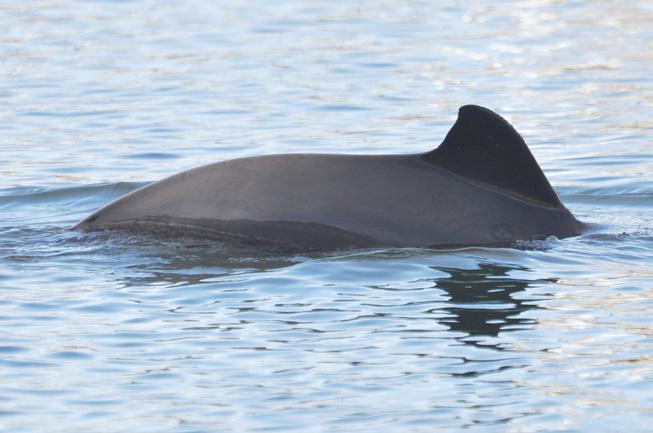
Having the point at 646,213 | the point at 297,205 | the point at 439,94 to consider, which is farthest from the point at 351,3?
the point at 297,205

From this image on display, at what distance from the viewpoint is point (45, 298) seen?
9539 millimetres

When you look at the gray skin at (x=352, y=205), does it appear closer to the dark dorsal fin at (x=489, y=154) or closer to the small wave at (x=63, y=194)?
the dark dorsal fin at (x=489, y=154)

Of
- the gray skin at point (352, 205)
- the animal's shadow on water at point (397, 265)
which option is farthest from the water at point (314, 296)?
the gray skin at point (352, 205)

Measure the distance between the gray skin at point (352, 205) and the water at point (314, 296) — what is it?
162mm

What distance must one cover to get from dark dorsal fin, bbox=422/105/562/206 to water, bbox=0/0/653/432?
0.47 metres

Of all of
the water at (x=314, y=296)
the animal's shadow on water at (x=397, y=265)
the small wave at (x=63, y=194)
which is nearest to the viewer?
the water at (x=314, y=296)

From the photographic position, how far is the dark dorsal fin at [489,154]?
32.7 feet

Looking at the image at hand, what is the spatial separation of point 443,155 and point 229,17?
716 inches

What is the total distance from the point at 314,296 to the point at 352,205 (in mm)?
1037

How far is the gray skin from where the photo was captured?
10156mm

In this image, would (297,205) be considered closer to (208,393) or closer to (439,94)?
(208,393)

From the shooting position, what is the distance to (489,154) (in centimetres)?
1006

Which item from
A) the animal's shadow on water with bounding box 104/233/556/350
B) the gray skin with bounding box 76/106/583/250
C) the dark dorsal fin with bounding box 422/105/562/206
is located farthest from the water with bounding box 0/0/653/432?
the dark dorsal fin with bounding box 422/105/562/206

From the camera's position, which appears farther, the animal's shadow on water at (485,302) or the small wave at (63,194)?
the small wave at (63,194)
